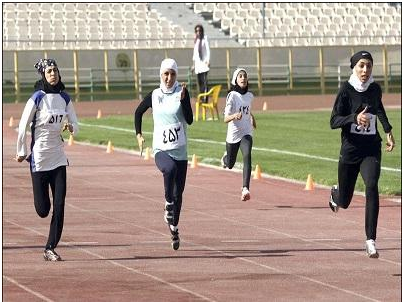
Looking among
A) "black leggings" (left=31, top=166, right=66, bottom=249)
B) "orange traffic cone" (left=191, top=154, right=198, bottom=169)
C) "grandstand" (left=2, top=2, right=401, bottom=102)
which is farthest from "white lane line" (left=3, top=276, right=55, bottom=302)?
"grandstand" (left=2, top=2, right=401, bottom=102)

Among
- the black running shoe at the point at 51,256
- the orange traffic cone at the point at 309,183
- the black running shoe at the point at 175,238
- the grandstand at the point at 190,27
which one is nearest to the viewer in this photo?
the black running shoe at the point at 51,256

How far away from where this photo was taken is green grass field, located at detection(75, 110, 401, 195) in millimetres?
24875

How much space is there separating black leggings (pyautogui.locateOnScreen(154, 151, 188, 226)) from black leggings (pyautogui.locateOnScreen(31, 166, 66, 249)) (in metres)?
1.28

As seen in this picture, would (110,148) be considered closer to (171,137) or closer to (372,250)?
(171,137)

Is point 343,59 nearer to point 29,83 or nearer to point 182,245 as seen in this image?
point 29,83

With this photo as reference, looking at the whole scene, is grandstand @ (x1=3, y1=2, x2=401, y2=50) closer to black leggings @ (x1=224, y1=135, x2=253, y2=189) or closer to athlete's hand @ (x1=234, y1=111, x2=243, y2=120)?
black leggings @ (x1=224, y1=135, x2=253, y2=189)

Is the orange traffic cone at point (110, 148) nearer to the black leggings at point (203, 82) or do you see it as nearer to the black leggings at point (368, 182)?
the black leggings at point (203, 82)

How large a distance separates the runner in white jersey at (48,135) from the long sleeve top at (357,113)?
2.57m

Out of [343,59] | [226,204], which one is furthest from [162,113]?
[343,59]

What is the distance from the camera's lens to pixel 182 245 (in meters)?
15.6

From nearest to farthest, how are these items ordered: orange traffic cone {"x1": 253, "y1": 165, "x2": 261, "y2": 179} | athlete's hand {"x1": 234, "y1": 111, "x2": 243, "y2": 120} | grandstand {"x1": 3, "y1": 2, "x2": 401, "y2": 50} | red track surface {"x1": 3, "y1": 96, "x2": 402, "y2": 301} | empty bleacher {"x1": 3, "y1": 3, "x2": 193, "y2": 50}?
red track surface {"x1": 3, "y1": 96, "x2": 402, "y2": 301}, athlete's hand {"x1": 234, "y1": 111, "x2": 243, "y2": 120}, orange traffic cone {"x1": 253, "y1": 165, "x2": 261, "y2": 179}, empty bleacher {"x1": 3, "y1": 3, "x2": 193, "y2": 50}, grandstand {"x1": 3, "y1": 2, "x2": 401, "y2": 50}

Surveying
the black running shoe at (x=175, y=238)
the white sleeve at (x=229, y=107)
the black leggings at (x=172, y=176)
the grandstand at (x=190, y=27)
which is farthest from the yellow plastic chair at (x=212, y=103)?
the black running shoe at (x=175, y=238)

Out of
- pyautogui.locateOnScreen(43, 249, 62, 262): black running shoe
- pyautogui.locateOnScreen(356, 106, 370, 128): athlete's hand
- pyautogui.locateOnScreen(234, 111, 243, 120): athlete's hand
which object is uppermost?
pyautogui.locateOnScreen(356, 106, 370, 128): athlete's hand

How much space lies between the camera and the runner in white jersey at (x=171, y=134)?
50.6 ft
